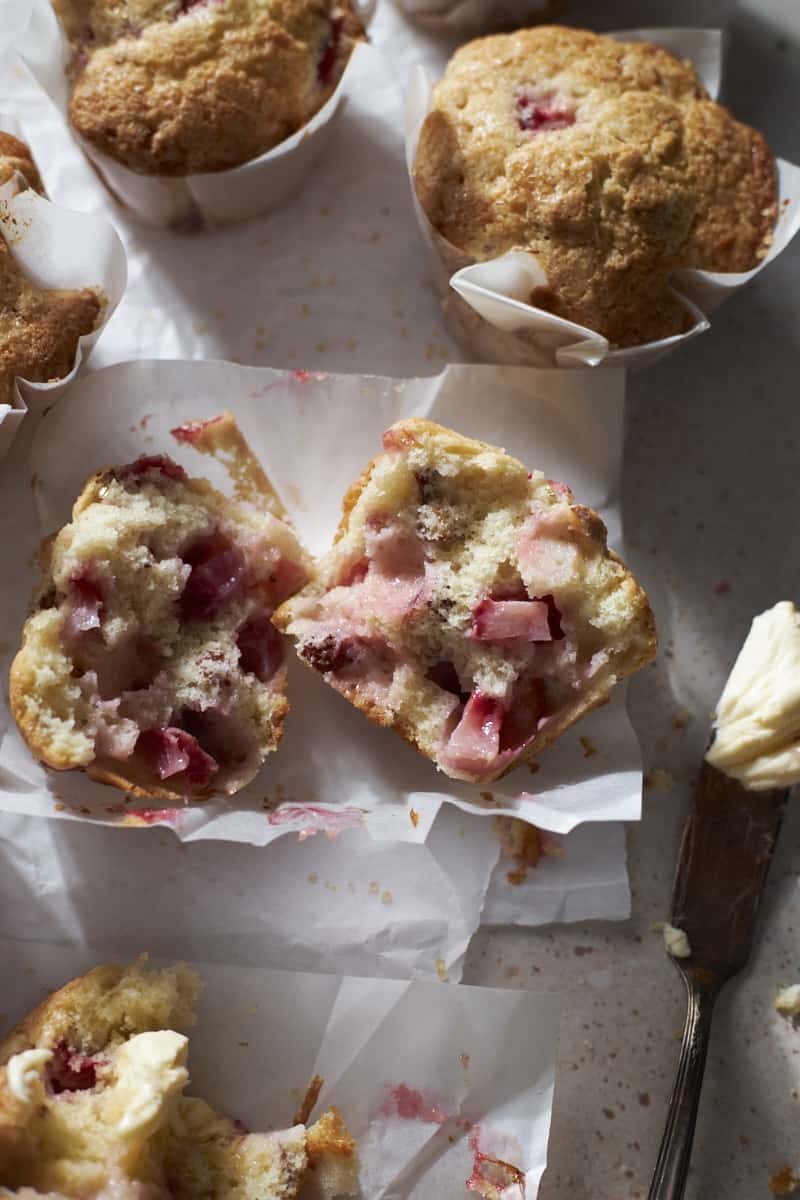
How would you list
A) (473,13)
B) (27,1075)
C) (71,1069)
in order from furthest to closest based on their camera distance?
(473,13)
(71,1069)
(27,1075)

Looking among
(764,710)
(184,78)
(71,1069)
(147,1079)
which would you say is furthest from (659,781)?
(184,78)

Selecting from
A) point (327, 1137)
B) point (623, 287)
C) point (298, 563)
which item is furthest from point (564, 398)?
point (327, 1137)

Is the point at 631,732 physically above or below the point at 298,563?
below

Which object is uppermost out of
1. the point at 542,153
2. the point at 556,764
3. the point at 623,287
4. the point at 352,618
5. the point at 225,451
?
the point at 542,153

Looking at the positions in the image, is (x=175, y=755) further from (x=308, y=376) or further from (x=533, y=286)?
(x=533, y=286)

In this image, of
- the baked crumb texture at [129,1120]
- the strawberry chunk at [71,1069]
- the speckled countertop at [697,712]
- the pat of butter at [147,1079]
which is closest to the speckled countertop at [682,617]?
the speckled countertop at [697,712]

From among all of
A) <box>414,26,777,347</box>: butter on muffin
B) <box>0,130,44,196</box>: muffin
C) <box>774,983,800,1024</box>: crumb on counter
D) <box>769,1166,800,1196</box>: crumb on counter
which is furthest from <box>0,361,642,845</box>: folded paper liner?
<box>769,1166,800,1196</box>: crumb on counter

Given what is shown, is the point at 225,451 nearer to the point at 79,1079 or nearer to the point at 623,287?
the point at 623,287
